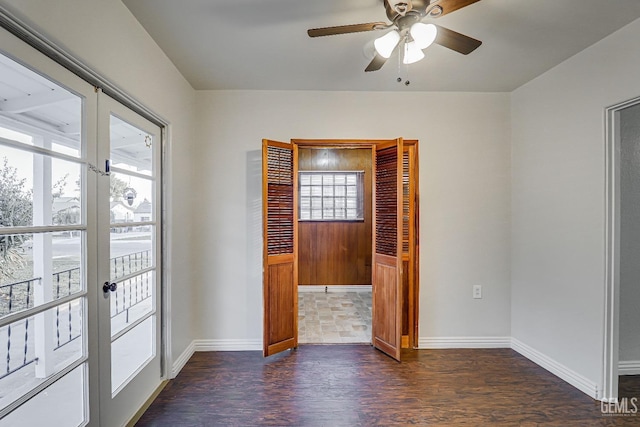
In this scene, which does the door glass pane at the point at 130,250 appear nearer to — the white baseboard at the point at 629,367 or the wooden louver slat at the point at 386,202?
the wooden louver slat at the point at 386,202

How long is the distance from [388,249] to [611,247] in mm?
1609

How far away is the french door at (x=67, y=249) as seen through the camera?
1.20 metres

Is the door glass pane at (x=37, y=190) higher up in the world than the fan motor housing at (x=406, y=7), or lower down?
lower down

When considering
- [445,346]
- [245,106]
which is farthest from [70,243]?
[445,346]

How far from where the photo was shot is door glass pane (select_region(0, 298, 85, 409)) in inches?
46.1

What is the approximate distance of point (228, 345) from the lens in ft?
9.90

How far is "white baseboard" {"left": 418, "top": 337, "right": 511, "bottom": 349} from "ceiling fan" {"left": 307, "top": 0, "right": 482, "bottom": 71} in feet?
8.54

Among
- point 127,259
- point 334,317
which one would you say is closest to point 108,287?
point 127,259

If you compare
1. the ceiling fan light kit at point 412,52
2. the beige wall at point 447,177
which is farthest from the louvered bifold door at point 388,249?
the ceiling fan light kit at point 412,52

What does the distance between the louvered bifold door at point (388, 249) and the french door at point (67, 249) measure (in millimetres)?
2028

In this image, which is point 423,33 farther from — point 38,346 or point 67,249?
point 38,346

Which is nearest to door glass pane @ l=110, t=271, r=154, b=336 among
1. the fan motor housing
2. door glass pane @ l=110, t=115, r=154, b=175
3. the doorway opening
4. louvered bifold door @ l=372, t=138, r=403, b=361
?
door glass pane @ l=110, t=115, r=154, b=175

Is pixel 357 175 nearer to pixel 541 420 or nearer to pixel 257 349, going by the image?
pixel 257 349

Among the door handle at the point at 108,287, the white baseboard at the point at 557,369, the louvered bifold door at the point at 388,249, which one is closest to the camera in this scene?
the door handle at the point at 108,287
